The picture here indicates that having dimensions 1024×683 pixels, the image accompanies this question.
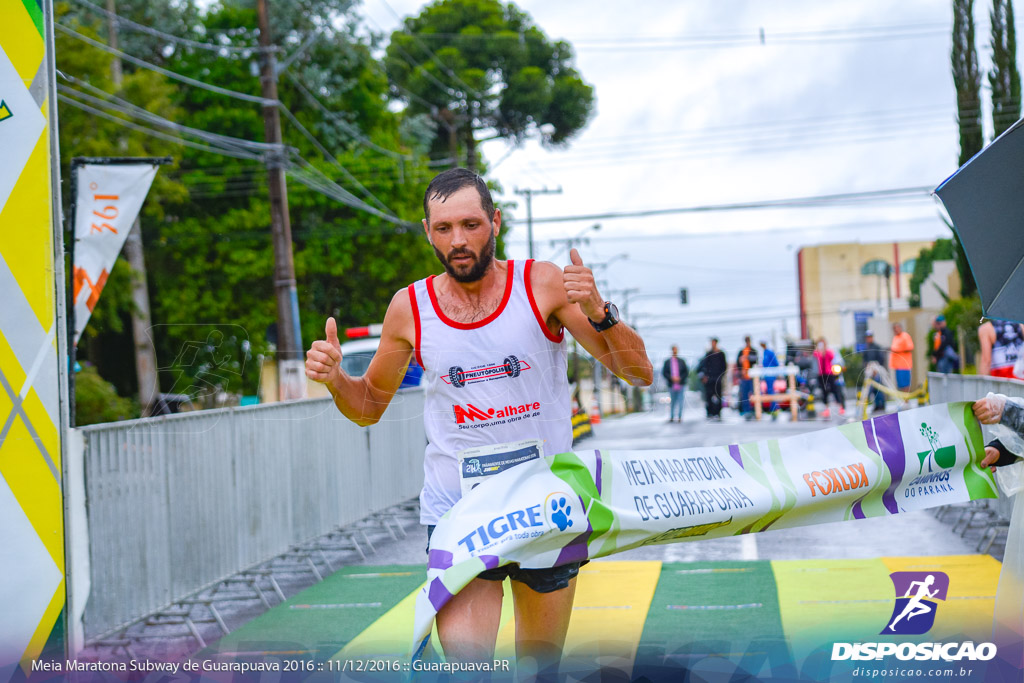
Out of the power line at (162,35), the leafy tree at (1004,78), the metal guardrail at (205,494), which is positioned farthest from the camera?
the power line at (162,35)

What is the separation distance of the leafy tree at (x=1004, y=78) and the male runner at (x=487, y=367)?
17.5 meters

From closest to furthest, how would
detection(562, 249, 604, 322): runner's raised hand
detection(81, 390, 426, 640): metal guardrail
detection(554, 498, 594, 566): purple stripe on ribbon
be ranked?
detection(562, 249, 604, 322): runner's raised hand
detection(554, 498, 594, 566): purple stripe on ribbon
detection(81, 390, 426, 640): metal guardrail

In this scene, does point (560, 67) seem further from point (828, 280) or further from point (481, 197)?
point (828, 280)

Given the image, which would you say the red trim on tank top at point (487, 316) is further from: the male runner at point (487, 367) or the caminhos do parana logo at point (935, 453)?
the caminhos do parana logo at point (935, 453)

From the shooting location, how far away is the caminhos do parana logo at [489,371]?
316 centimetres

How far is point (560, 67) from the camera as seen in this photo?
3694cm

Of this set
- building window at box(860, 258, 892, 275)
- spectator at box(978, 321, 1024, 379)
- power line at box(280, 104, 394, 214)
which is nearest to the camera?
spectator at box(978, 321, 1024, 379)

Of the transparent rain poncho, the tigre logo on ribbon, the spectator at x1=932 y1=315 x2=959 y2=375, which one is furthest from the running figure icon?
the spectator at x1=932 y1=315 x2=959 y2=375

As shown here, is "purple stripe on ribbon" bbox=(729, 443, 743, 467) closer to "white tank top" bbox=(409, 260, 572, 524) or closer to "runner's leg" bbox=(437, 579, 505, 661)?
"white tank top" bbox=(409, 260, 572, 524)

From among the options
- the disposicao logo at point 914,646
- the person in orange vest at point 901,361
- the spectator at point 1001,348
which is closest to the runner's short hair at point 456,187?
the disposicao logo at point 914,646

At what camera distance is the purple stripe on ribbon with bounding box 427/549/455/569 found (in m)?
3.03

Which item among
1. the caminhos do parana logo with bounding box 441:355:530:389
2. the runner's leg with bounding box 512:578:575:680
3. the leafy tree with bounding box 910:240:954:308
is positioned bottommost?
the runner's leg with bounding box 512:578:575:680

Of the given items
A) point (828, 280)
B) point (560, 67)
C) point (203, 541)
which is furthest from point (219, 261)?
point (828, 280)

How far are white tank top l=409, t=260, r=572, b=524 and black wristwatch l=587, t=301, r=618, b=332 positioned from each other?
0.19 meters
